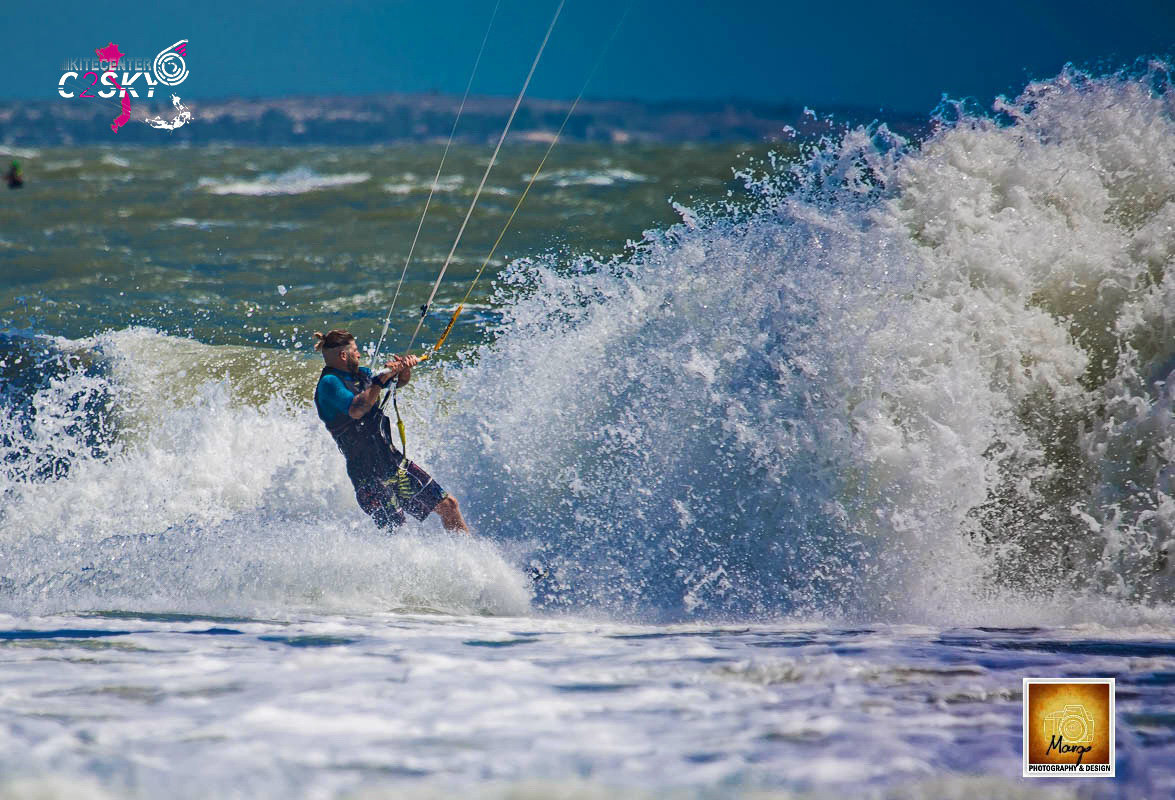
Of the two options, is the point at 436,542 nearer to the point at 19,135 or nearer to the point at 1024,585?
the point at 1024,585

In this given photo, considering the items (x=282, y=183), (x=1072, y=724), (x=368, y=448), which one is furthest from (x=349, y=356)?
(x=282, y=183)

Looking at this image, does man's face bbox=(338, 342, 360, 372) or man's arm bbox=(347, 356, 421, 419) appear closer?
man's arm bbox=(347, 356, 421, 419)

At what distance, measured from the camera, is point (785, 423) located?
5.68m

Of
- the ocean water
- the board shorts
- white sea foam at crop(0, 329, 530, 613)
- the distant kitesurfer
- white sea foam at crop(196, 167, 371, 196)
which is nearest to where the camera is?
the ocean water

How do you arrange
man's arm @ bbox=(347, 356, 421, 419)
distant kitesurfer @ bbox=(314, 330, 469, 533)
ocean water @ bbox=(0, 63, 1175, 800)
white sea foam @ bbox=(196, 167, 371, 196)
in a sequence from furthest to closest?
white sea foam @ bbox=(196, 167, 371, 196)
distant kitesurfer @ bbox=(314, 330, 469, 533)
man's arm @ bbox=(347, 356, 421, 419)
ocean water @ bbox=(0, 63, 1175, 800)

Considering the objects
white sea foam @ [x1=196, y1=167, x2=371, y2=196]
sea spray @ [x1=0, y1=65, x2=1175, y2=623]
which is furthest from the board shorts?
white sea foam @ [x1=196, y1=167, x2=371, y2=196]

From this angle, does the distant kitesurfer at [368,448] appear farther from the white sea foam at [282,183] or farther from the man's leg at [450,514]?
the white sea foam at [282,183]

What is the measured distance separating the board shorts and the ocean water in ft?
0.51

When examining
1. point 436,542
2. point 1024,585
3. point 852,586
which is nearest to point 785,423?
point 852,586

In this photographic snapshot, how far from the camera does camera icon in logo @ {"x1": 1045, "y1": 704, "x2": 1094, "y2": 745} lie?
355cm

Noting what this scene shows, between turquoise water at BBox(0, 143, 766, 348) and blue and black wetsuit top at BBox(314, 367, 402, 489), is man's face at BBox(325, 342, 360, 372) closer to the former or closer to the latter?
blue and black wetsuit top at BBox(314, 367, 402, 489)

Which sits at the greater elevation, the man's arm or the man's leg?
the man's arm

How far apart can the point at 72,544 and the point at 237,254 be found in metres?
10.2

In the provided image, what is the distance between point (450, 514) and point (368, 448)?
0.58 metres
